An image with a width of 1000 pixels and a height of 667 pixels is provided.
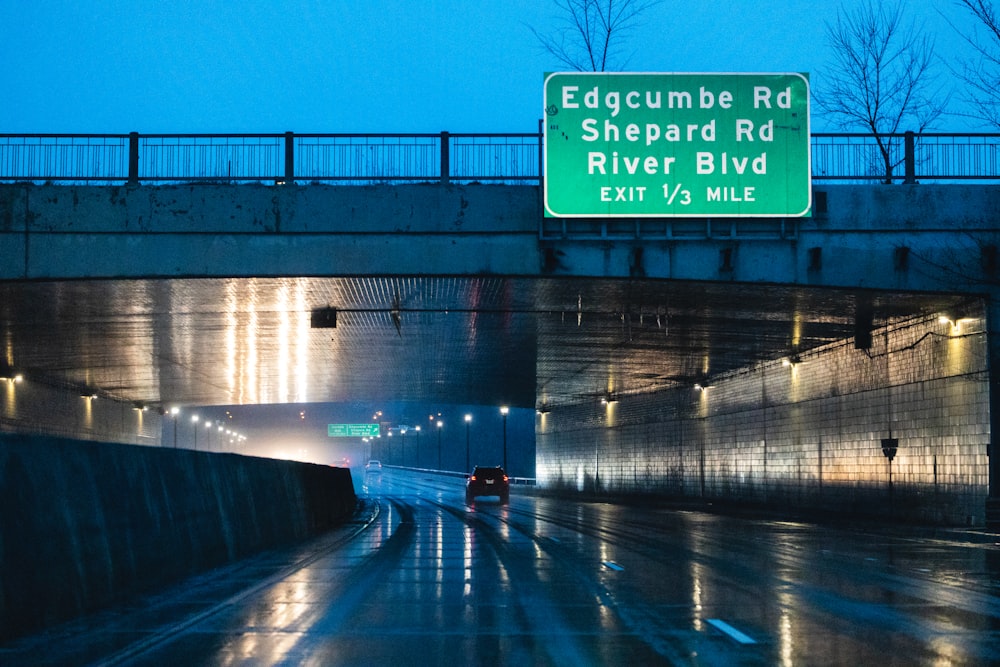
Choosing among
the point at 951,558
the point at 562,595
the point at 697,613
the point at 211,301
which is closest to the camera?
the point at 697,613

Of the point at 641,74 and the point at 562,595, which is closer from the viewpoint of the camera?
the point at 562,595

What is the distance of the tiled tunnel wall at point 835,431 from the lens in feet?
87.9

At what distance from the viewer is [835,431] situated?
34875 mm

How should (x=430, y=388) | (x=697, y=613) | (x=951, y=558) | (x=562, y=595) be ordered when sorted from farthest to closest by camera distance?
(x=430, y=388), (x=951, y=558), (x=562, y=595), (x=697, y=613)

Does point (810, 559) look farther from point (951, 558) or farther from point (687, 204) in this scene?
point (687, 204)

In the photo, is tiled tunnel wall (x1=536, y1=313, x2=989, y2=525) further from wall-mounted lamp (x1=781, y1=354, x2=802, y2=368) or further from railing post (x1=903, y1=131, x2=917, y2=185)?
railing post (x1=903, y1=131, x2=917, y2=185)

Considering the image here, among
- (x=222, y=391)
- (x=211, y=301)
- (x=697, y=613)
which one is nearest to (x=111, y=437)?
(x=222, y=391)

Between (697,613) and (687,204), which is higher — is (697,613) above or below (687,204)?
below

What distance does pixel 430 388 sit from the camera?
58375 mm

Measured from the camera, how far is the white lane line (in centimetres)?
1061

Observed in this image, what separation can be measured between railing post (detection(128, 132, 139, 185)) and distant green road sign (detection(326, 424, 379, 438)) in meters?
122

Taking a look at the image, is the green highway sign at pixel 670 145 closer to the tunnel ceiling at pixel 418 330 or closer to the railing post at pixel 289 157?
the tunnel ceiling at pixel 418 330

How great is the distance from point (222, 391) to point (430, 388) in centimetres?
1068

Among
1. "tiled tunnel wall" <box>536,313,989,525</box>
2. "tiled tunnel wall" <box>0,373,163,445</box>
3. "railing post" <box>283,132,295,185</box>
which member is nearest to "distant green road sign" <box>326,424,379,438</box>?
"tiled tunnel wall" <box>0,373,163,445</box>
